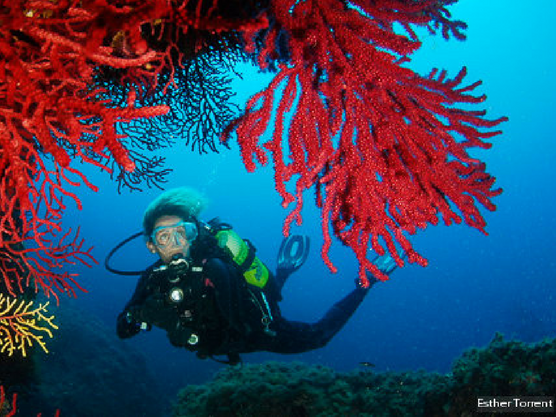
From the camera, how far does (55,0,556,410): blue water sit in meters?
40.6

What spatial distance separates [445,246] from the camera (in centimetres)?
8506

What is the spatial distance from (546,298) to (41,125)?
72845 mm

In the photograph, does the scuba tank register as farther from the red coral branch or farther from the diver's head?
the red coral branch

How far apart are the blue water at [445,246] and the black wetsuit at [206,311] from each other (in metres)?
16.4

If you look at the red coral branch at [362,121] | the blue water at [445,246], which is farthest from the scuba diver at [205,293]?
the blue water at [445,246]

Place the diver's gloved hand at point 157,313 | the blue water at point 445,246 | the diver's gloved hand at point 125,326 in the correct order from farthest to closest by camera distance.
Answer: the blue water at point 445,246
the diver's gloved hand at point 125,326
the diver's gloved hand at point 157,313

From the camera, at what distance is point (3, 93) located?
5.45 ft

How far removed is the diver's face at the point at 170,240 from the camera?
6.25m

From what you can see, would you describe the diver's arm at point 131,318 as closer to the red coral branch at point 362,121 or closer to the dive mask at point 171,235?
the dive mask at point 171,235

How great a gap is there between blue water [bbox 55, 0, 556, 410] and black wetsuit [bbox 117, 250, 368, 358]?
16421 millimetres

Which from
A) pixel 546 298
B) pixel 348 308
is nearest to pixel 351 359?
pixel 348 308

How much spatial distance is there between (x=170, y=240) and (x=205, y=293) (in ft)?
4.21

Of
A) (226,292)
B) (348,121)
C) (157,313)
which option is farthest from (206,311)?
(348,121)

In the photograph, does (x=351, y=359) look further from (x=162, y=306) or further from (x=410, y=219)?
(x=410, y=219)
